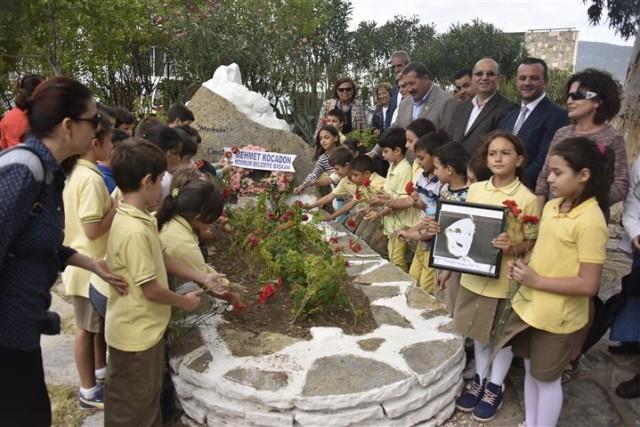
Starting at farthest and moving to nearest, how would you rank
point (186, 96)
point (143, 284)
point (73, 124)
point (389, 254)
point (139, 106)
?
1. point (186, 96)
2. point (139, 106)
3. point (389, 254)
4. point (143, 284)
5. point (73, 124)

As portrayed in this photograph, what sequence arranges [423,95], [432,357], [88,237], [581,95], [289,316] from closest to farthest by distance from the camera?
[88,237], [432,357], [581,95], [289,316], [423,95]

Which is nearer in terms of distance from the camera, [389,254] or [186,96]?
[389,254]

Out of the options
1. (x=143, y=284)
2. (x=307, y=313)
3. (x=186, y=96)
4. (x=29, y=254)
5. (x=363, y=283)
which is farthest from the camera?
(x=186, y=96)

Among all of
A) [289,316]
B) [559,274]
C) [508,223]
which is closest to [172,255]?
[289,316]

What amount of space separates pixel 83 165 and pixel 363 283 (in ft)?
6.25

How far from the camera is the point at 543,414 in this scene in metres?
2.43

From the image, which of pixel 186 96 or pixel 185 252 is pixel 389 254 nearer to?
pixel 185 252

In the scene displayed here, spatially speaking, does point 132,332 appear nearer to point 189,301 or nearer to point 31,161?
point 189,301

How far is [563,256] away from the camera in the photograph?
2.33m

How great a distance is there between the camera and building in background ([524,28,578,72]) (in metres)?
35.7

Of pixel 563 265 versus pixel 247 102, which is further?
pixel 247 102

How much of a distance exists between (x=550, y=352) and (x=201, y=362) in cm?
166

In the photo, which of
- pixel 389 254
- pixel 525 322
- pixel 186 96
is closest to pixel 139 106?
pixel 186 96

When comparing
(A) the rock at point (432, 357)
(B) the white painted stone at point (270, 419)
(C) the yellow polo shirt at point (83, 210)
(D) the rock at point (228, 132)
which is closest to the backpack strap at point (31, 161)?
(C) the yellow polo shirt at point (83, 210)
